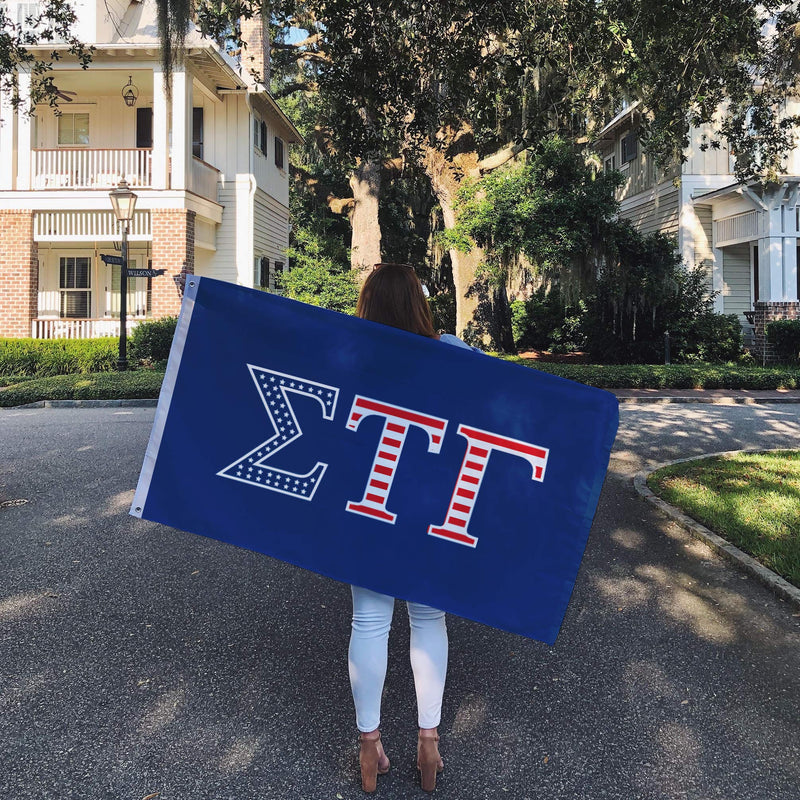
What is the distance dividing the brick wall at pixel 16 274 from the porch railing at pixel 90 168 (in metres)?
1.25

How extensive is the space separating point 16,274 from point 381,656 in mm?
20853

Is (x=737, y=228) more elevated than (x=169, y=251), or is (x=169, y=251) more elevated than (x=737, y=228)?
(x=737, y=228)

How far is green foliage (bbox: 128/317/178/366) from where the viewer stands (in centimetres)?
1919

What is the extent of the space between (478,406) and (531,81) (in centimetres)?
1490

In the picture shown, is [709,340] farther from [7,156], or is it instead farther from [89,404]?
[7,156]

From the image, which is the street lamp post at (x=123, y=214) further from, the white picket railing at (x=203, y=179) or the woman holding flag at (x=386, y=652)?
the woman holding flag at (x=386, y=652)

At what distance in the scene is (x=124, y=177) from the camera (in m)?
19.0

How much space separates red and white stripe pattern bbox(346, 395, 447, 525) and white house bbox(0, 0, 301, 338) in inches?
651

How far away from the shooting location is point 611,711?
10.7 ft

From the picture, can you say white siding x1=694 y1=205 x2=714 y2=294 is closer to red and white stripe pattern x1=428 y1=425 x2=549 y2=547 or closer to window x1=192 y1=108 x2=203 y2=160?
window x1=192 y1=108 x2=203 y2=160

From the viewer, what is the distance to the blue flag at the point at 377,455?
2.78 meters

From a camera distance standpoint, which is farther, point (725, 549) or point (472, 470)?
point (725, 549)

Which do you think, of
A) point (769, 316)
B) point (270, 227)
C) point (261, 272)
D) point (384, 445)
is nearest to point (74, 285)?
→ point (261, 272)

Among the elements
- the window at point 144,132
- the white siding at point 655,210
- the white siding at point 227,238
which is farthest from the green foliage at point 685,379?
the window at point 144,132
